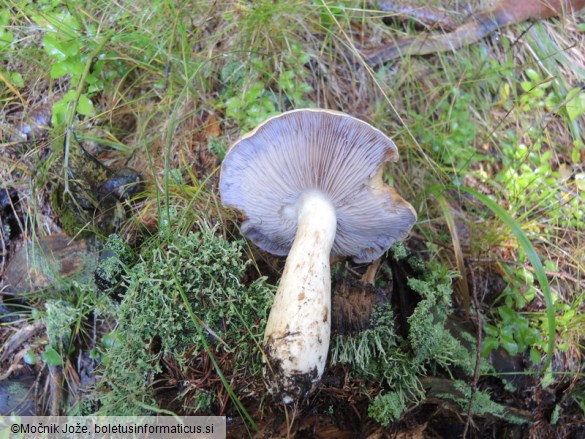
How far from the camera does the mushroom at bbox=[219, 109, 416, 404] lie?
5.36ft

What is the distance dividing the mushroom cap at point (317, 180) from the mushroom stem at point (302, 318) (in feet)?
0.57

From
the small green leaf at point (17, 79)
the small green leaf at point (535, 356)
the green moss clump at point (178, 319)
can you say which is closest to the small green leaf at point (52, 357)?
the green moss clump at point (178, 319)

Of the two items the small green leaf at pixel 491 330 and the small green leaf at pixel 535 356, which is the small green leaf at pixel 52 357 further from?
the small green leaf at pixel 535 356

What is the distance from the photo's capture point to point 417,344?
180cm

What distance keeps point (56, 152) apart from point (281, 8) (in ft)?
4.85

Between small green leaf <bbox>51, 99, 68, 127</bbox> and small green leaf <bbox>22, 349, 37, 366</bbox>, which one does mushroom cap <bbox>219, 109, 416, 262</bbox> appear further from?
small green leaf <bbox>22, 349, 37, 366</bbox>

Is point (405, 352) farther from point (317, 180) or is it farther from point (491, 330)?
point (317, 180)

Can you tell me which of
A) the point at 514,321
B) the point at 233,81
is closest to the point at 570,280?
the point at 514,321

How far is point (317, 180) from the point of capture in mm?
1882

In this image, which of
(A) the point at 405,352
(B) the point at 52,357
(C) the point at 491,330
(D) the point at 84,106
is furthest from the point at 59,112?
(C) the point at 491,330

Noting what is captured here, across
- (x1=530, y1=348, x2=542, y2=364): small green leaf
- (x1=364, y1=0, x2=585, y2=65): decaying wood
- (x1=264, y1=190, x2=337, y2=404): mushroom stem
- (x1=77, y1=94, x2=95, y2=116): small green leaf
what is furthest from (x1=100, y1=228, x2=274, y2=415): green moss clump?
(x1=364, y1=0, x2=585, y2=65): decaying wood

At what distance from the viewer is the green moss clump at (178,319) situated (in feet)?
5.75

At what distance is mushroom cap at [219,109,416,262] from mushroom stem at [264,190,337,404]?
0.17 metres

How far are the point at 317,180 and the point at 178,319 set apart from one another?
2.95 ft
